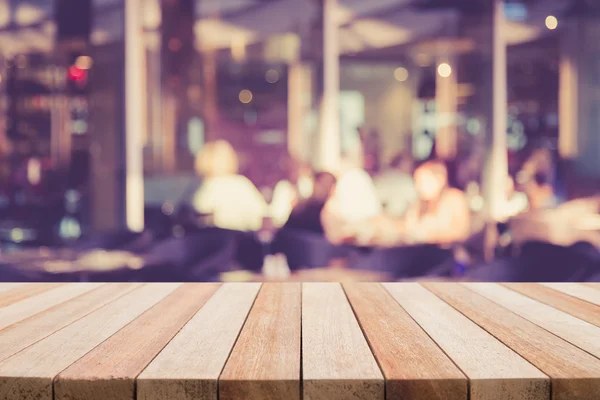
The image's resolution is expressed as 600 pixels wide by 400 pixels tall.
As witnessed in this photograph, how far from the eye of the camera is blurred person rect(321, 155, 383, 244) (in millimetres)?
5895

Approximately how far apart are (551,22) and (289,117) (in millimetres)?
2510

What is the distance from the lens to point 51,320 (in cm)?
188

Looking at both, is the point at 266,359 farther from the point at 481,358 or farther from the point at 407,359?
the point at 481,358

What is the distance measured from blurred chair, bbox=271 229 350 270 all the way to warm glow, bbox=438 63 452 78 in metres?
1.89

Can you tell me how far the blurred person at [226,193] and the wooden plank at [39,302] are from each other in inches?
138

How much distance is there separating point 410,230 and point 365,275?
2.27 meters

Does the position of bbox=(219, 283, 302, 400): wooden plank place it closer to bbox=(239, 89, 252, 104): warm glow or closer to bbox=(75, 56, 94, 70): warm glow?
bbox=(239, 89, 252, 104): warm glow

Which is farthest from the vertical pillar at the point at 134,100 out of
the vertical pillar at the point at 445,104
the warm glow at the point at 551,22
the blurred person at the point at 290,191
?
the warm glow at the point at 551,22

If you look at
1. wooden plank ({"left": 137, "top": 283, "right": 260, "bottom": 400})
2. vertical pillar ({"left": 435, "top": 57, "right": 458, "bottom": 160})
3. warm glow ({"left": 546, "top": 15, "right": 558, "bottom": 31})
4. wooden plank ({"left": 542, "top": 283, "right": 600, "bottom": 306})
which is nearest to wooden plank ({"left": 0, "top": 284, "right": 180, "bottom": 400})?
wooden plank ({"left": 137, "top": 283, "right": 260, "bottom": 400})

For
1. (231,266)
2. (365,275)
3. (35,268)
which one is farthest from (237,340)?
(231,266)

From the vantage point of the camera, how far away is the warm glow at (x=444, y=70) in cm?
634

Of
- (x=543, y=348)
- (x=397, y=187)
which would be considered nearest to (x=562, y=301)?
(x=543, y=348)

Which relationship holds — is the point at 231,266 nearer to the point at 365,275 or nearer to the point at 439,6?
the point at 365,275

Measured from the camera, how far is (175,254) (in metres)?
5.28
